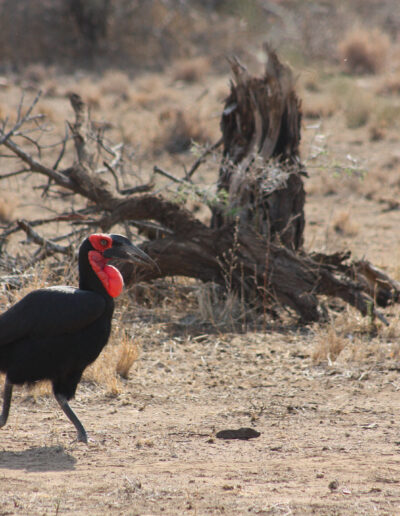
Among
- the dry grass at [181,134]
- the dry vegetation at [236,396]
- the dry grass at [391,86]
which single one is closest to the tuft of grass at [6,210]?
the dry vegetation at [236,396]

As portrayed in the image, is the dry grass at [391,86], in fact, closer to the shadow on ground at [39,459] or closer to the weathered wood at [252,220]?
the weathered wood at [252,220]

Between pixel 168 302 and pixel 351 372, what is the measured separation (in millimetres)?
2039

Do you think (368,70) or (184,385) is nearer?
(184,385)

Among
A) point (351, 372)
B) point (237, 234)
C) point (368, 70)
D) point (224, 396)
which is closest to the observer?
point (224, 396)

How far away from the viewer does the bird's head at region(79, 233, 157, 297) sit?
420cm

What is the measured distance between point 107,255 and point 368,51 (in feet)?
46.2

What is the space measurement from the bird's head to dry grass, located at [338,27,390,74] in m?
13.1

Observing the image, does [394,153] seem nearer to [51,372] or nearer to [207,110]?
[207,110]

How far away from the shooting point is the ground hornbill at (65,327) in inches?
159

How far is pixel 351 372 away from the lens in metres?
5.50

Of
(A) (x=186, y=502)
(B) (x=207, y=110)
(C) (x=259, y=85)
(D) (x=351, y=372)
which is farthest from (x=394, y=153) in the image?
(A) (x=186, y=502)

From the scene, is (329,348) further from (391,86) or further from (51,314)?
(391,86)

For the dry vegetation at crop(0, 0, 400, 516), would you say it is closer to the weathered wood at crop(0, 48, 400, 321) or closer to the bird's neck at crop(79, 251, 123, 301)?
the weathered wood at crop(0, 48, 400, 321)

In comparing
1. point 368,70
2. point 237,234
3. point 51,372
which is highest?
point 368,70
